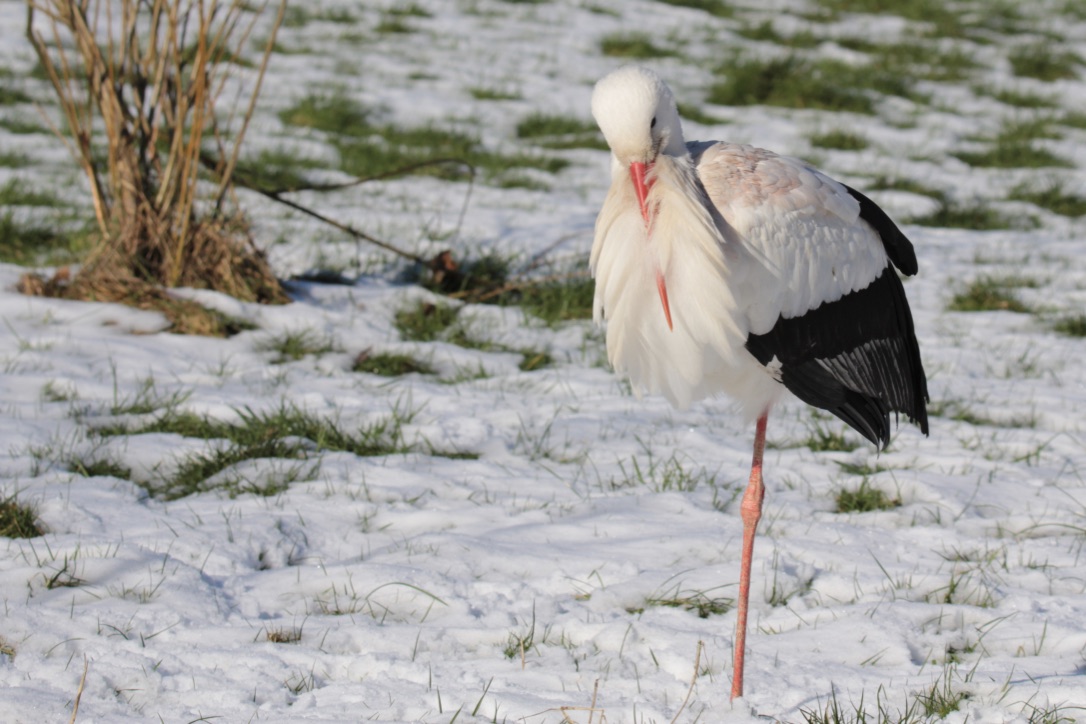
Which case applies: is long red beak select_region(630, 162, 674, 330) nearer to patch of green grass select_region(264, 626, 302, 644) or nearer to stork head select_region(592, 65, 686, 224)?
stork head select_region(592, 65, 686, 224)

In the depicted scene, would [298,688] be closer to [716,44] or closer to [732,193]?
[732,193]

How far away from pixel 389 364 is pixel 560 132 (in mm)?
5066

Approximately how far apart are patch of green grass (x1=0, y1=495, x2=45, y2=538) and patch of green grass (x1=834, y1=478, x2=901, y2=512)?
2531 mm

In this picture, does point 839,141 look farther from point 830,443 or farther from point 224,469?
point 224,469

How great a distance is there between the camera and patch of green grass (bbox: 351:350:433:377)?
5.03m

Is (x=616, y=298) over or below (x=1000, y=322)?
over

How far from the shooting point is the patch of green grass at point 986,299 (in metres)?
6.18

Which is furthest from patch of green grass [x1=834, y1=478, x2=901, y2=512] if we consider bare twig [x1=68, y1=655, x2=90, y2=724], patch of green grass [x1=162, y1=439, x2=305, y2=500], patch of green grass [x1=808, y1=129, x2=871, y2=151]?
patch of green grass [x1=808, y1=129, x2=871, y2=151]

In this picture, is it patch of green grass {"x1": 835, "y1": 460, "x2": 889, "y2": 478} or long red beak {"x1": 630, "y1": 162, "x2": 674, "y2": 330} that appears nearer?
long red beak {"x1": 630, "y1": 162, "x2": 674, "y2": 330}

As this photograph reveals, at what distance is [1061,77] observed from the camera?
12.0 m

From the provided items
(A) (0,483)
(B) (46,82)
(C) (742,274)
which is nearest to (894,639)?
(C) (742,274)

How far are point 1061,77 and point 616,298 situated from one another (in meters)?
10.9

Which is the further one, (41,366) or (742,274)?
(41,366)

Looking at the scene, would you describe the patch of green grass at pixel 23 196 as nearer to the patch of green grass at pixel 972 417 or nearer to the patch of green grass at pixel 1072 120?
the patch of green grass at pixel 972 417
